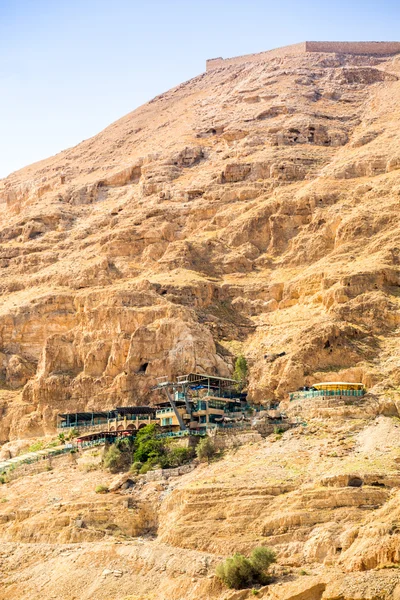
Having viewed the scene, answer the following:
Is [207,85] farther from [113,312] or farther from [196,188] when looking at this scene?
[113,312]

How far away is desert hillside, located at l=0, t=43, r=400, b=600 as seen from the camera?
55.2 meters

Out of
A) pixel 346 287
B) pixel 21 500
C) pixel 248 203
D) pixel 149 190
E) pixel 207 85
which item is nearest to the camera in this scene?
pixel 21 500

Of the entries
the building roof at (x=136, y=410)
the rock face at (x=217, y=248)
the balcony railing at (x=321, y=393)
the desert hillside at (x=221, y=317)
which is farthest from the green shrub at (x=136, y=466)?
the rock face at (x=217, y=248)

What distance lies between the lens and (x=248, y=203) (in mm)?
108625

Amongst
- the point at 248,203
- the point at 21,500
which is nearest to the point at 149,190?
the point at 248,203

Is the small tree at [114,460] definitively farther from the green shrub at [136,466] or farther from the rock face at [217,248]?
the rock face at [217,248]

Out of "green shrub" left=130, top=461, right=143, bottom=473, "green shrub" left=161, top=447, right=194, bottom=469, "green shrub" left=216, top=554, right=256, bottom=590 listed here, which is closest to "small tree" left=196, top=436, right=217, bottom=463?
"green shrub" left=161, top=447, right=194, bottom=469

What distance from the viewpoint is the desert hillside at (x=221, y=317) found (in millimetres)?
55250

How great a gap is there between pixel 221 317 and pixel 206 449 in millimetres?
25355

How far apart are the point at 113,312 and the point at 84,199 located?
39.6 m

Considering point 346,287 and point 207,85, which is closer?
point 346,287

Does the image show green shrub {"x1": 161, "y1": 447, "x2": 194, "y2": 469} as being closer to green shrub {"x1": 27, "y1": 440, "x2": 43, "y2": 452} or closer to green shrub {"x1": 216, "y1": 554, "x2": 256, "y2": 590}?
green shrub {"x1": 27, "y1": 440, "x2": 43, "y2": 452}

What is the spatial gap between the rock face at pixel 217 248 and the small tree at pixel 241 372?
75 centimetres

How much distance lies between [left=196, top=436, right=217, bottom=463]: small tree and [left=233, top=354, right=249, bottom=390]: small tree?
12.5m
